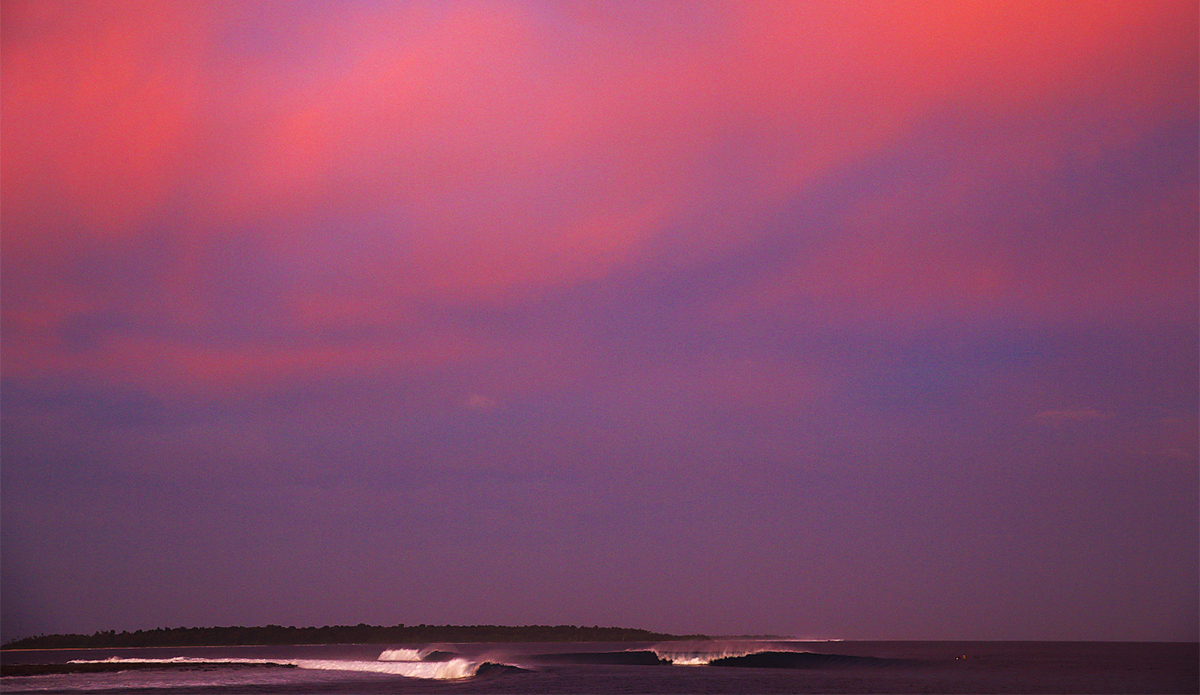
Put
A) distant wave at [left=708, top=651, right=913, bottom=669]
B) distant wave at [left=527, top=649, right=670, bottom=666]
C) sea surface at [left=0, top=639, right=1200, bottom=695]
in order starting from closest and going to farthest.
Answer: sea surface at [left=0, top=639, right=1200, bottom=695]
distant wave at [left=708, top=651, right=913, bottom=669]
distant wave at [left=527, top=649, right=670, bottom=666]

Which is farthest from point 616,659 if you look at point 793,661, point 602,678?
point 602,678

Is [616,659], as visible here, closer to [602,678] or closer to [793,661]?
[793,661]

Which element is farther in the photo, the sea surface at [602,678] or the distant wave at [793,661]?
the distant wave at [793,661]

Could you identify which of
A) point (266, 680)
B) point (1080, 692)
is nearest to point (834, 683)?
point (1080, 692)

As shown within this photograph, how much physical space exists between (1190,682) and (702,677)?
33.3 m

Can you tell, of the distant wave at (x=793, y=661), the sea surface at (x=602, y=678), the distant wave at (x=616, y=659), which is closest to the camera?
the sea surface at (x=602, y=678)

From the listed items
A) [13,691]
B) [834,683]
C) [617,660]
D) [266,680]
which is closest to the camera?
[13,691]

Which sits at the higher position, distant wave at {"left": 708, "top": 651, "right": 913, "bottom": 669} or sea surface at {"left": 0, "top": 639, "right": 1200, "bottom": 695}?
distant wave at {"left": 708, "top": 651, "right": 913, "bottom": 669}

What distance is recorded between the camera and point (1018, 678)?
218ft

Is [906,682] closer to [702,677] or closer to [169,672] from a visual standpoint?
[702,677]

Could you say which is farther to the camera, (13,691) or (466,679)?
(466,679)

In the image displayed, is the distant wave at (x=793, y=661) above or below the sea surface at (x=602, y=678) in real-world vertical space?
above

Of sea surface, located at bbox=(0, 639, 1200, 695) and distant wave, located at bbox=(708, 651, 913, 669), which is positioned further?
distant wave, located at bbox=(708, 651, 913, 669)

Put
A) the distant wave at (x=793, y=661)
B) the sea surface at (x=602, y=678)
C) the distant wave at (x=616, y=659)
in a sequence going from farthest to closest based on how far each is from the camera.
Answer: the distant wave at (x=616, y=659) → the distant wave at (x=793, y=661) → the sea surface at (x=602, y=678)
